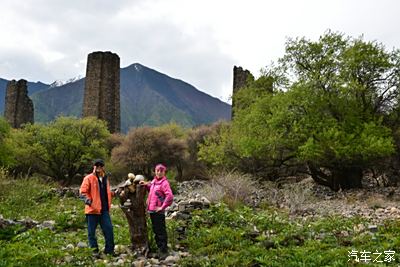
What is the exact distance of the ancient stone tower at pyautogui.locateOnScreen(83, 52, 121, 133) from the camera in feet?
165

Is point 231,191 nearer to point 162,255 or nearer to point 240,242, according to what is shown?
point 240,242

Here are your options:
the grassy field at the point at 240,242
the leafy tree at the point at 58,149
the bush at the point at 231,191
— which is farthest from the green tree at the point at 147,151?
the grassy field at the point at 240,242

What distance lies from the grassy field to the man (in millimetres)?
489

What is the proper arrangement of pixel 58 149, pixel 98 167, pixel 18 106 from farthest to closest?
pixel 18 106
pixel 58 149
pixel 98 167

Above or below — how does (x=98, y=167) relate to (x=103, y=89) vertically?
below

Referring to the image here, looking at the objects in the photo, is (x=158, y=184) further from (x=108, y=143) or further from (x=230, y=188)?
(x=108, y=143)

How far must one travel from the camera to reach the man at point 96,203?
8.12 meters

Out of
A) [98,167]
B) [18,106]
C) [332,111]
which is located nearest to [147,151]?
[332,111]

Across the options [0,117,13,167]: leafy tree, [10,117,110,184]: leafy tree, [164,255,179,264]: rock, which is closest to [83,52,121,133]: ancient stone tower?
[10,117,110,184]: leafy tree

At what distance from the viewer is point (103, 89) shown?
169ft

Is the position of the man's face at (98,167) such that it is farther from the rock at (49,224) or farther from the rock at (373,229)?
the rock at (373,229)

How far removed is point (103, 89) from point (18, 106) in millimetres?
9510

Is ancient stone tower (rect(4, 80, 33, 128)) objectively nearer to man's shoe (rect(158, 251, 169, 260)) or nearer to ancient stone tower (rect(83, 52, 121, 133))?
ancient stone tower (rect(83, 52, 121, 133))

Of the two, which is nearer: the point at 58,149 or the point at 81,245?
the point at 81,245
